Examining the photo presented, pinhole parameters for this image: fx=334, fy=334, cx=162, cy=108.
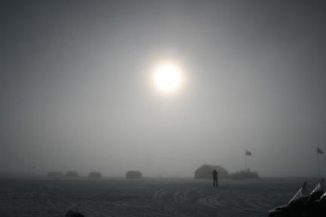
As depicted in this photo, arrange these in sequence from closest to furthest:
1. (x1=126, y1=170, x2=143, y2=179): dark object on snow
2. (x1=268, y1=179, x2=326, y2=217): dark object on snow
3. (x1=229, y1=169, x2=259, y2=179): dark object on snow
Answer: (x1=268, y1=179, x2=326, y2=217): dark object on snow
(x1=229, y1=169, x2=259, y2=179): dark object on snow
(x1=126, y1=170, x2=143, y2=179): dark object on snow

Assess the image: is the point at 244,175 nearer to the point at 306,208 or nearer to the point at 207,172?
the point at 207,172

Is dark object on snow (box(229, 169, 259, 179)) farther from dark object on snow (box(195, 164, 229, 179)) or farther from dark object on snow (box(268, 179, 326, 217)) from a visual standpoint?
dark object on snow (box(268, 179, 326, 217))

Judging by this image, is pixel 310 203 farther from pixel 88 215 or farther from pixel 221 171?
pixel 221 171

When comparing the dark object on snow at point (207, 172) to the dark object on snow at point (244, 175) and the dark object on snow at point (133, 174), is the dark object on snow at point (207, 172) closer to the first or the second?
the dark object on snow at point (244, 175)

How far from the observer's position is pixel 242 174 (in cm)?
11256

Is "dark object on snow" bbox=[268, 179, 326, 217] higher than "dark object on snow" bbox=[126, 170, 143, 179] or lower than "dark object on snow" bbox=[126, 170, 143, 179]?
lower

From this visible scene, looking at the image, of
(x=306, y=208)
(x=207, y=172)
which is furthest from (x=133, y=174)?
(x=306, y=208)

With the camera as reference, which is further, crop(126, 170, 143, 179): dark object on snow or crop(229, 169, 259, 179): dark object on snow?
crop(126, 170, 143, 179): dark object on snow

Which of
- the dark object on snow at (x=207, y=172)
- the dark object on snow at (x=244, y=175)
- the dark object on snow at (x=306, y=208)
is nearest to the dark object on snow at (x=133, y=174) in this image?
the dark object on snow at (x=207, y=172)

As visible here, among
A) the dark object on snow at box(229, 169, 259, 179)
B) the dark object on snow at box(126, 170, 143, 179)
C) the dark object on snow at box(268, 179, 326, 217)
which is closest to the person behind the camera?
the dark object on snow at box(268, 179, 326, 217)

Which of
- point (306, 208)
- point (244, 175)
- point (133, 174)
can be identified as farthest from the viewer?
point (133, 174)

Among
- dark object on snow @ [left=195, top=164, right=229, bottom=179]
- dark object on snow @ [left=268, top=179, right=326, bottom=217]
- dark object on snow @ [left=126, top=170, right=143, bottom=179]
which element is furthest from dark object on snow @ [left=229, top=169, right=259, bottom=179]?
dark object on snow @ [left=268, top=179, right=326, bottom=217]

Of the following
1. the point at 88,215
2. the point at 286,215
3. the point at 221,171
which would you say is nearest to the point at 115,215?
the point at 88,215

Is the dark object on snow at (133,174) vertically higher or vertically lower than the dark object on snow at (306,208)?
higher
